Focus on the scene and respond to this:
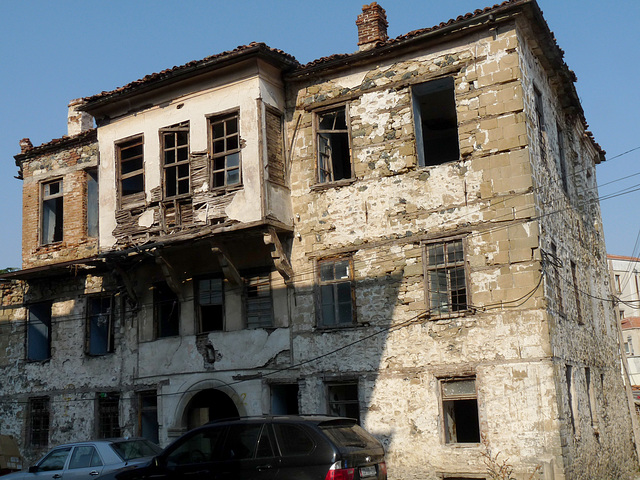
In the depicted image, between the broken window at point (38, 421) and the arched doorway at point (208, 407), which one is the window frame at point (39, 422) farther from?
the arched doorway at point (208, 407)

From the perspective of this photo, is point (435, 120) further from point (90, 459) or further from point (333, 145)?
point (90, 459)

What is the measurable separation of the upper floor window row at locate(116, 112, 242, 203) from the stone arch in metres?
4.66

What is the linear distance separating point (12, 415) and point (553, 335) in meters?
15.6

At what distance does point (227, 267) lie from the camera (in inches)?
695

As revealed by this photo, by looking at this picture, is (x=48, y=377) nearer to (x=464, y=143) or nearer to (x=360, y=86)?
(x=360, y=86)

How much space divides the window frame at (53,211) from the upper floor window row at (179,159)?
3.48 metres

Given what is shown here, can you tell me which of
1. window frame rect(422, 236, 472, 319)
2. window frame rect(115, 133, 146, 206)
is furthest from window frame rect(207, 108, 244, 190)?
window frame rect(422, 236, 472, 319)

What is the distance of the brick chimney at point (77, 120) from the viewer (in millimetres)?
23391

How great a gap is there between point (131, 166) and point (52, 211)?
4086 mm

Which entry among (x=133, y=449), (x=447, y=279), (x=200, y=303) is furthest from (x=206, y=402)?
(x=447, y=279)

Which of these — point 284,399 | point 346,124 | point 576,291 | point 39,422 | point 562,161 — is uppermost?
point 346,124

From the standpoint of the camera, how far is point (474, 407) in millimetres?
17578

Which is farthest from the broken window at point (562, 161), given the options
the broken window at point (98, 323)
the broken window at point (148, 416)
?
the broken window at point (98, 323)

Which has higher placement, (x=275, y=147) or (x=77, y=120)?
(x=77, y=120)
